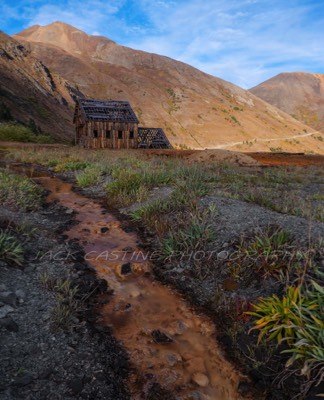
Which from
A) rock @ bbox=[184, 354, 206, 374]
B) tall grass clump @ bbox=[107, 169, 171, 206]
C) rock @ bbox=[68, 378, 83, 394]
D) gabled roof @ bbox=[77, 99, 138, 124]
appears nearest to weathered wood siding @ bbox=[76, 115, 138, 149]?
gabled roof @ bbox=[77, 99, 138, 124]

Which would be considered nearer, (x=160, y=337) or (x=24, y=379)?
(x=24, y=379)

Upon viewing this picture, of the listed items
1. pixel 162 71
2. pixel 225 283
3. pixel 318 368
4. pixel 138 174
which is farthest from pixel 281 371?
pixel 162 71

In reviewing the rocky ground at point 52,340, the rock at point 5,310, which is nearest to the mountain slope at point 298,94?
the rocky ground at point 52,340

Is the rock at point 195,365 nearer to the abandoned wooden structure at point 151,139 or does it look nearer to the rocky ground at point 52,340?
the rocky ground at point 52,340

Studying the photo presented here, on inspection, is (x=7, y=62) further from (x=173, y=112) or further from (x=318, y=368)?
(x=318, y=368)

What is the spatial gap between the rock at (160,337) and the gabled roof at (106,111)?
31237mm

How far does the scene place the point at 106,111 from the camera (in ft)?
114

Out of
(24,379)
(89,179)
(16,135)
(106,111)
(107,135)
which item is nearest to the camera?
(24,379)

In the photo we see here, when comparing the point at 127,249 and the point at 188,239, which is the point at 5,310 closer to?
the point at 127,249

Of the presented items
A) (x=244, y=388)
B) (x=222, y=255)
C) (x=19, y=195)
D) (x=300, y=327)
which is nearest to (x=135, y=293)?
(x=222, y=255)

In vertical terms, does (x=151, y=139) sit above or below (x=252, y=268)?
above

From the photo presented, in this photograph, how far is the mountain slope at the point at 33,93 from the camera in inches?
1700

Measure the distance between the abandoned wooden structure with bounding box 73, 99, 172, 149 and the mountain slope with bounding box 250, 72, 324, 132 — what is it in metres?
90.8

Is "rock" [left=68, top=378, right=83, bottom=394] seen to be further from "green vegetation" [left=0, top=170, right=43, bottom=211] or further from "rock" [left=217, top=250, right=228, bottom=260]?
"green vegetation" [left=0, top=170, right=43, bottom=211]
